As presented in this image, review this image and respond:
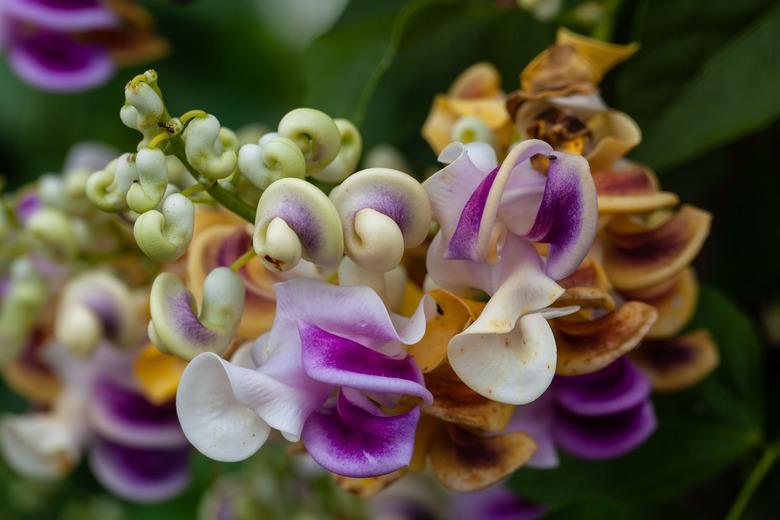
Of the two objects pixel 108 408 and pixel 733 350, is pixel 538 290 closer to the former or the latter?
pixel 733 350

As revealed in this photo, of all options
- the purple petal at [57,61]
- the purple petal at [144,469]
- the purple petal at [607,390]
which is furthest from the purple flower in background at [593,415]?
the purple petal at [57,61]

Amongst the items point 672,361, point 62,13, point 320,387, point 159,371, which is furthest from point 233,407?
point 62,13

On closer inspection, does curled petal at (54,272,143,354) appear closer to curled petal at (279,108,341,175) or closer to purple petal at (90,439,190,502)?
purple petal at (90,439,190,502)

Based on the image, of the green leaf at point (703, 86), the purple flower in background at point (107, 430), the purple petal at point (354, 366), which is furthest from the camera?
the purple flower in background at point (107, 430)

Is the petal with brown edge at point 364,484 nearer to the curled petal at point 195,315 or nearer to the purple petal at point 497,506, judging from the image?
the curled petal at point 195,315

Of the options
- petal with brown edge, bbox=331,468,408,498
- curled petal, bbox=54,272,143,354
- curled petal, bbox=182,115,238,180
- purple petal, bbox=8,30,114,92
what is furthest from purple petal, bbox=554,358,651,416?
purple petal, bbox=8,30,114,92

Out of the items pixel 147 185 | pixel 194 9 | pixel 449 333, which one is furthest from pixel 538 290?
pixel 194 9
